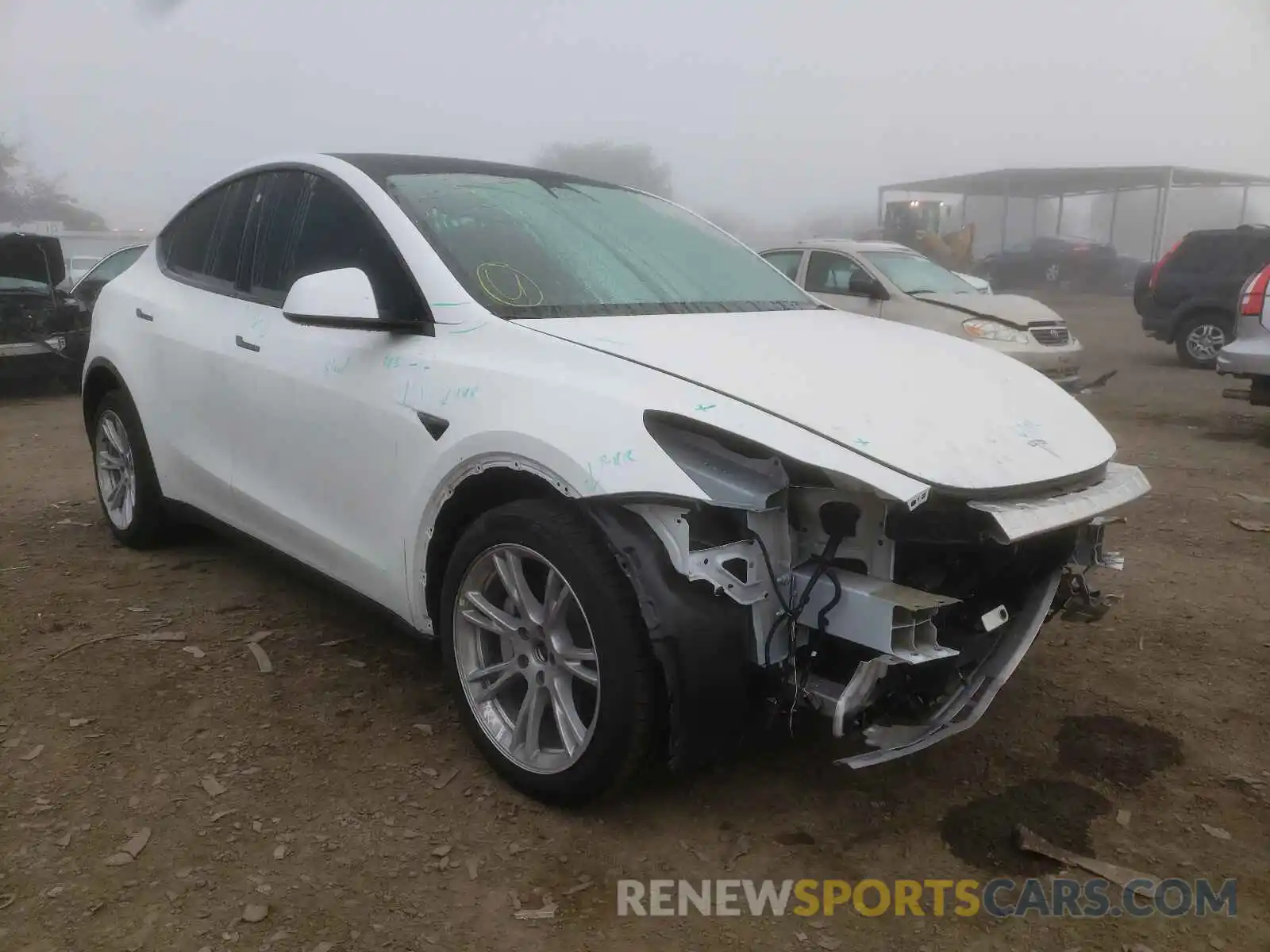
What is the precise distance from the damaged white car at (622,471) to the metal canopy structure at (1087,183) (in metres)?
31.8

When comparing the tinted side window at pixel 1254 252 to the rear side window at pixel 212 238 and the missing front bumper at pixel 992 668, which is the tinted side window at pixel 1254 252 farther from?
the rear side window at pixel 212 238

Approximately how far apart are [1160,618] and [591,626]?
8.77 ft

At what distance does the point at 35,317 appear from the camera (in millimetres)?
9648

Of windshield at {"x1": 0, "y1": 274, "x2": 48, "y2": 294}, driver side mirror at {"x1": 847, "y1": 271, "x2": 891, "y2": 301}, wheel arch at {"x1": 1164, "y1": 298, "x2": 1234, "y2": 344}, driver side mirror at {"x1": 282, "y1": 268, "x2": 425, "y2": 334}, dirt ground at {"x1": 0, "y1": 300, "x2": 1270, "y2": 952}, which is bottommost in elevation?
dirt ground at {"x1": 0, "y1": 300, "x2": 1270, "y2": 952}

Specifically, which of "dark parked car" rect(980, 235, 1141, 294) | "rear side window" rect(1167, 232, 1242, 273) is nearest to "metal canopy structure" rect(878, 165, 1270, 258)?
"dark parked car" rect(980, 235, 1141, 294)

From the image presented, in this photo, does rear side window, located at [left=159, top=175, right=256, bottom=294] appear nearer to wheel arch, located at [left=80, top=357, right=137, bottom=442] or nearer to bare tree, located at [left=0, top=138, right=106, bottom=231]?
wheel arch, located at [left=80, top=357, right=137, bottom=442]

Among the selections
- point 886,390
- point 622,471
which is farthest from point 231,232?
point 886,390

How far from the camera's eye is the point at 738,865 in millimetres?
2283

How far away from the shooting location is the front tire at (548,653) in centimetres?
219

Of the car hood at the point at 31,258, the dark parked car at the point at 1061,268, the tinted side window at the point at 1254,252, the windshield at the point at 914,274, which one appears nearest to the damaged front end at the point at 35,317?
the car hood at the point at 31,258

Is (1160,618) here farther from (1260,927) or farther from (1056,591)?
(1260,927)

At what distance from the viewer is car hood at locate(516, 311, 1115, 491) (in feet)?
7.13

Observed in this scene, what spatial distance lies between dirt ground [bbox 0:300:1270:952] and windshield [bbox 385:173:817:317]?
1.31m

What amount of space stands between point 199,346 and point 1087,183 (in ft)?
128
